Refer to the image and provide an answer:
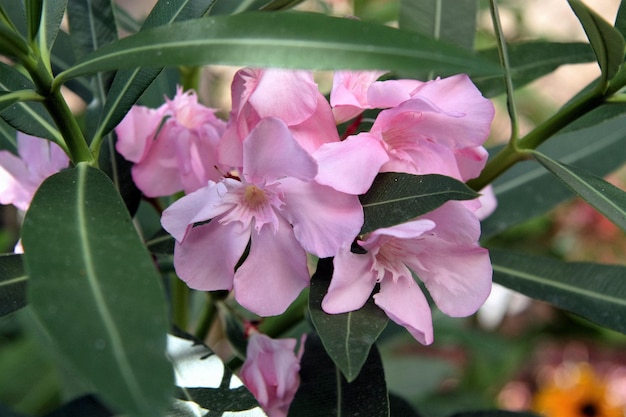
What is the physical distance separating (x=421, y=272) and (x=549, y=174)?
37 cm

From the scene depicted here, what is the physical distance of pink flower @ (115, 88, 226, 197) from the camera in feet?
1.78

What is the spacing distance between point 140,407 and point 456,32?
532 millimetres

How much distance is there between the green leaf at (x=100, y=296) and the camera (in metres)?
0.32

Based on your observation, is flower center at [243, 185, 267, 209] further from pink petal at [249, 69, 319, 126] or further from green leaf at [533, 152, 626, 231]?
green leaf at [533, 152, 626, 231]

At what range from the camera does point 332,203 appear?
46 centimetres

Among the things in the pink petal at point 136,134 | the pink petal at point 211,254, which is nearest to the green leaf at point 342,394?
the pink petal at point 211,254

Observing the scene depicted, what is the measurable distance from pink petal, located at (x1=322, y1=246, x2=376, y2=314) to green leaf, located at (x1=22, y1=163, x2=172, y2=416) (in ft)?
0.43

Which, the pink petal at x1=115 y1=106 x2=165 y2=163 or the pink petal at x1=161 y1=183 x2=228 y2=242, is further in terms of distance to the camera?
the pink petal at x1=115 y1=106 x2=165 y2=163

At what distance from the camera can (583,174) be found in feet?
1.76

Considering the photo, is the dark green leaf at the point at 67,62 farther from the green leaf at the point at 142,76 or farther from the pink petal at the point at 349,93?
the pink petal at the point at 349,93

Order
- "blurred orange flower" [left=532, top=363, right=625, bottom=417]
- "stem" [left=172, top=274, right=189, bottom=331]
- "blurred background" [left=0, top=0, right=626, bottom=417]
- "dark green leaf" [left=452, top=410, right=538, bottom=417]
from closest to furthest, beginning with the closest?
1. "dark green leaf" [left=452, top=410, right=538, bottom=417]
2. "stem" [left=172, top=274, right=189, bottom=331]
3. "blurred background" [left=0, top=0, right=626, bottom=417]
4. "blurred orange flower" [left=532, top=363, right=625, bottom=417]

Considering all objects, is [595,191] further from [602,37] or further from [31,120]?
[31,120]

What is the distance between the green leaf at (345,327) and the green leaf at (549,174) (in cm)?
33

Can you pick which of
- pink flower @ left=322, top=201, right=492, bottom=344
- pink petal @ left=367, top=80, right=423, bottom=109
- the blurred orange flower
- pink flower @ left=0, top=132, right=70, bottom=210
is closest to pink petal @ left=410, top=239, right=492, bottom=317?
pink flower @ left=322, top=201, right=492, bottom=344
